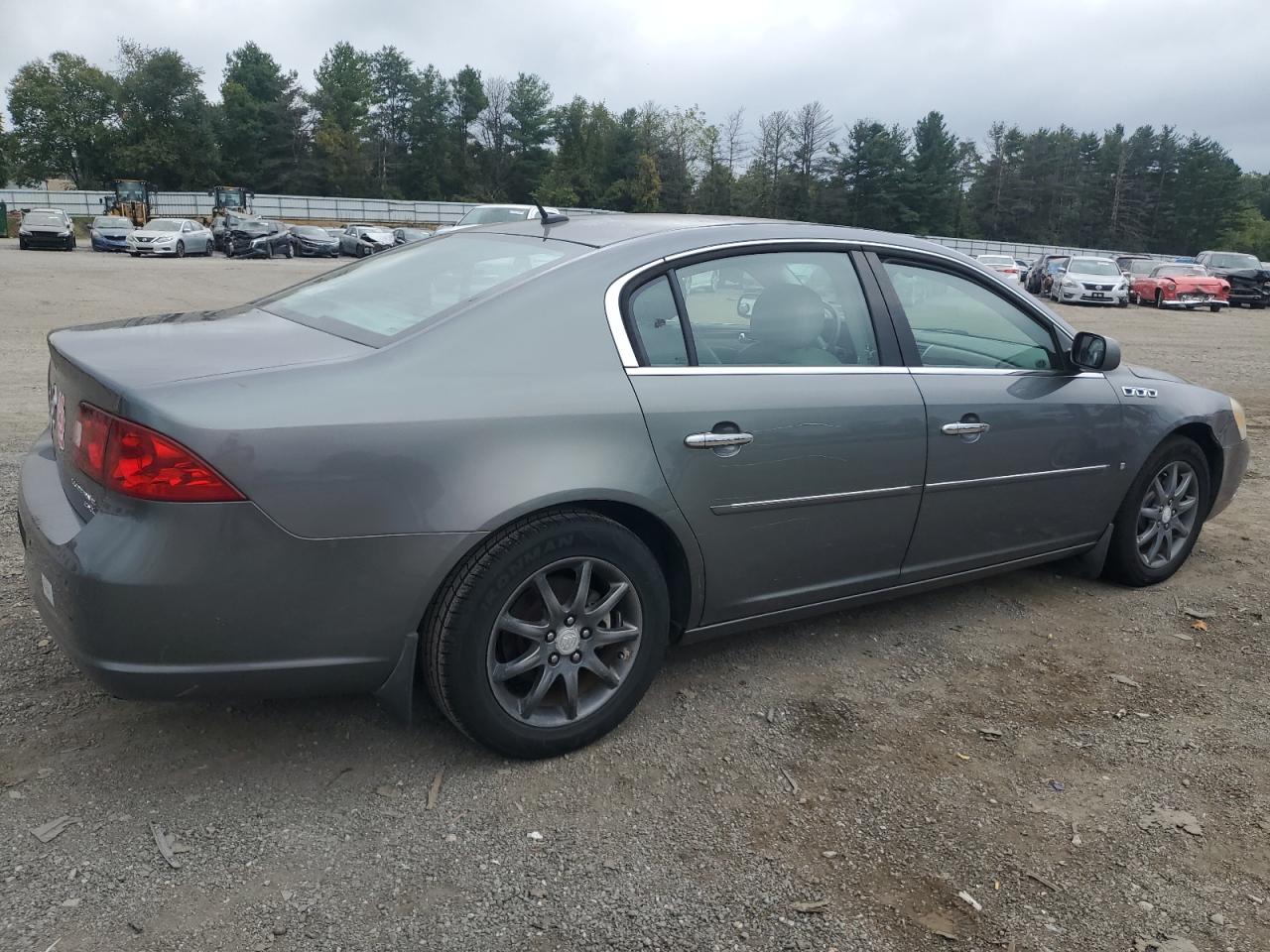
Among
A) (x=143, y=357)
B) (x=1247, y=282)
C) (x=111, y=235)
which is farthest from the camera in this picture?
(x=111, y=235)

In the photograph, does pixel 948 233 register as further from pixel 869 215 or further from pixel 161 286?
pixel 161 286

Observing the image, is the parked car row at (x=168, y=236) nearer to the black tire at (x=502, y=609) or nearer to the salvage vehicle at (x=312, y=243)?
the salvage vehicle at (x=312, y=243)

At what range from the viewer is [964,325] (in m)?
3.92

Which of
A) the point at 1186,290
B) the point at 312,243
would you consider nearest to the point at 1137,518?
the point at 1186,290

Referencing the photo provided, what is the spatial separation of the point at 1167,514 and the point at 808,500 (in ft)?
7.47

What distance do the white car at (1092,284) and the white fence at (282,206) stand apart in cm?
3705

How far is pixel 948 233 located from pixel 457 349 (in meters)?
81.6

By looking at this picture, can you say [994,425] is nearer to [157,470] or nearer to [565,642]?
[565,642]

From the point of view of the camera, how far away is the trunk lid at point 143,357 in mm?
2504

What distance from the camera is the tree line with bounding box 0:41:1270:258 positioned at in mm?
76312

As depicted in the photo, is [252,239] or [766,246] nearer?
[766,246]

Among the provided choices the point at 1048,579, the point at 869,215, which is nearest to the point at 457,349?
the point at 1048,579

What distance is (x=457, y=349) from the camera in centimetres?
273

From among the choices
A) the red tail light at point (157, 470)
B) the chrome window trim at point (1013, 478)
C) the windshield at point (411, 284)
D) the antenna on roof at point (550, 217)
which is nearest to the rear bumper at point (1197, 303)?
the chrome window trim at point (1013, 478)
